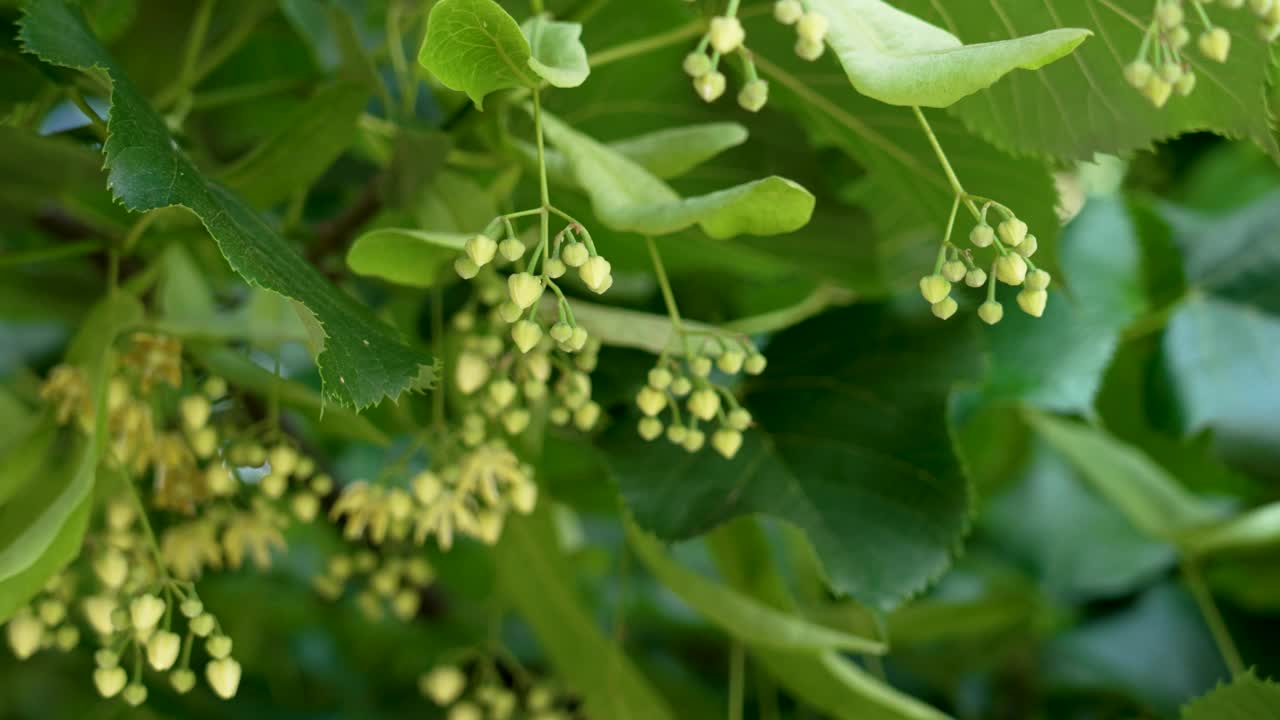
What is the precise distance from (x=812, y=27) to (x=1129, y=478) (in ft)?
2.59

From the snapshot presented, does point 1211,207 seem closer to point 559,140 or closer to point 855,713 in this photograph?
point 855,713

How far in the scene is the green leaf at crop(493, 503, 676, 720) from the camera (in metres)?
0.96

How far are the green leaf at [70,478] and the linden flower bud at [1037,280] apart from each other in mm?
516

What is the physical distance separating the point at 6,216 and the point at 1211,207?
1434 mm

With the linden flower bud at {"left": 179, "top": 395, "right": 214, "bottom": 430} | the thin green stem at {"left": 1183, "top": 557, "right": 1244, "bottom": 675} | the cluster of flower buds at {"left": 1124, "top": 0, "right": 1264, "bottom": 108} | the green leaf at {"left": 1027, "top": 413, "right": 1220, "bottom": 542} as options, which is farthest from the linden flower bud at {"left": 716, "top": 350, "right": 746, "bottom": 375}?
the thin green stem at {"left": 1183, "top": 557, "right": 1244, "bottom": 675}

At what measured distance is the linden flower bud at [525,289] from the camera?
54 cm

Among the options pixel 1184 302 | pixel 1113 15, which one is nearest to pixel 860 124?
pixel 1113 15

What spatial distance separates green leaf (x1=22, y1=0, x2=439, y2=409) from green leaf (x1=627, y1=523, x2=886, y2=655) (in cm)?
31

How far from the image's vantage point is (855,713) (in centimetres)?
88

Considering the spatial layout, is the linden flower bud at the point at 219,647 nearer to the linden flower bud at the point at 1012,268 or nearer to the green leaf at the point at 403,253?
the green leaf at the point at 403,253

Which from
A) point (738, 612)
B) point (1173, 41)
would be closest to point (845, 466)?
point (738, 612)

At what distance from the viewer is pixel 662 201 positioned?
658 mm

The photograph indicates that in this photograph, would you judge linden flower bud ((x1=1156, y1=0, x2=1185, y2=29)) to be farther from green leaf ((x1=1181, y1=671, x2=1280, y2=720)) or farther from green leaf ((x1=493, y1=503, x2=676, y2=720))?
green leaf ((x1=493, y1=503, x2=676, y2=720))

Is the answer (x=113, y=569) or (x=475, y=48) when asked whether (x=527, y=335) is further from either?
(x=113, y=569)
